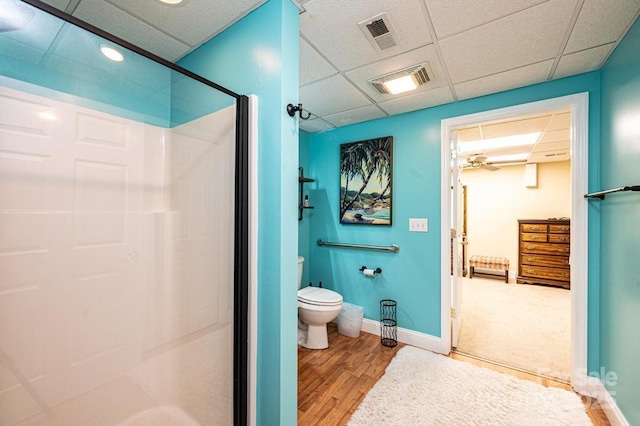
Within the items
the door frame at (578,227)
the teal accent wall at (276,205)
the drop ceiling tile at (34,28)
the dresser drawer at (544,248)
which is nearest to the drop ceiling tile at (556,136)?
the door frame at (578,227)

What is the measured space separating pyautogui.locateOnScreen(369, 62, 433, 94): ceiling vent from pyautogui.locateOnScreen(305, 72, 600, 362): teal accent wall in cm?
56

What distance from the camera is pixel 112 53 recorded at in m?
1.17

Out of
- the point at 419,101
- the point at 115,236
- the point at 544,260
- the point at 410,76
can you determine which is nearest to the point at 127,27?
the point at 115,236

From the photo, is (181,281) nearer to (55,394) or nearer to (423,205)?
(55,394)

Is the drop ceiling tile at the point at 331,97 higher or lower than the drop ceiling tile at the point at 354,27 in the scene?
lower

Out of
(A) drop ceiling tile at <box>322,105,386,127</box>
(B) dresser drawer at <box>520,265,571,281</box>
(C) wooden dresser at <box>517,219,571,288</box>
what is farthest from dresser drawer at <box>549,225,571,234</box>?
(A) drop ceiling tile at <box>322,105,386,127</box>

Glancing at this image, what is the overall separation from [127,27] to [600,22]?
2608 millimetres

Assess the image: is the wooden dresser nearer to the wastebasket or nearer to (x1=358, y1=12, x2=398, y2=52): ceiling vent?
the wastebasket

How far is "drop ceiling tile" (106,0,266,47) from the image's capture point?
4.33 feet

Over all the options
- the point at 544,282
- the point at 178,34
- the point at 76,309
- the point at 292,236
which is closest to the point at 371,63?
the point at 178,34

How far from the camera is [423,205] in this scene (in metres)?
2.50

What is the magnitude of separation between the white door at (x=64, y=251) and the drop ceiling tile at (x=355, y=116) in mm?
1874

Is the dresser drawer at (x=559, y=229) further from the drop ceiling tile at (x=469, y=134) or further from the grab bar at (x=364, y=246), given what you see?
the grab bar at (x=364, y=246)

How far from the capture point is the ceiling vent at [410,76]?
6.00ft
